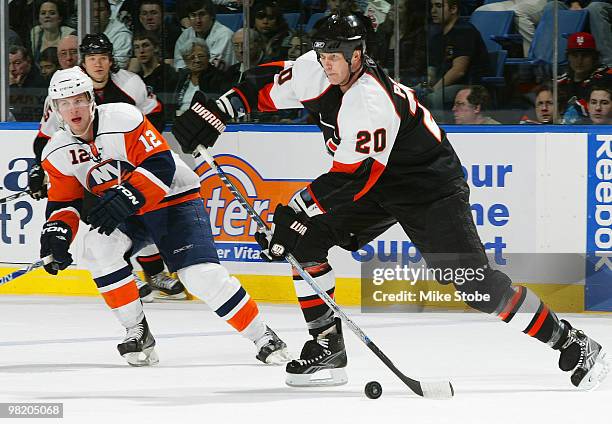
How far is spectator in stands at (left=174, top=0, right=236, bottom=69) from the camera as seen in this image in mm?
6379

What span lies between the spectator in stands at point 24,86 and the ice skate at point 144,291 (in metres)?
0.98

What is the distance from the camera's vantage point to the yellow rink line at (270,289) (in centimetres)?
578

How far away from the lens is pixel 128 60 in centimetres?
643

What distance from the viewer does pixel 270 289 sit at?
20.0 ft

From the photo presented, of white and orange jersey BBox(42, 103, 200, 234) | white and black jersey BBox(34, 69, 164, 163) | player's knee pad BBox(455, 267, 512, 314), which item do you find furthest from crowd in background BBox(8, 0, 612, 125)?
player's knee pad BBox(455, 267, 512, 314)

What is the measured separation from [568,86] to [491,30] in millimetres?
412

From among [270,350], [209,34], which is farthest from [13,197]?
[270,350]

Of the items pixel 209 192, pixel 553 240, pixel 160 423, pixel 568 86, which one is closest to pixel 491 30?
pixel 568 86

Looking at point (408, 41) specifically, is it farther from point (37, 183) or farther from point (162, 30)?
point (37, 183)

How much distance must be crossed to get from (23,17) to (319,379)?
3061 mm

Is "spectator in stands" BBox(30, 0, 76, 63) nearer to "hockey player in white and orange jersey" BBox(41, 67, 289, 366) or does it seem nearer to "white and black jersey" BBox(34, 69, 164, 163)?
"white and black jersey" BBox(34, 69, 164, 163)

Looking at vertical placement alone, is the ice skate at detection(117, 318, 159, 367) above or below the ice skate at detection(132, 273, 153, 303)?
above

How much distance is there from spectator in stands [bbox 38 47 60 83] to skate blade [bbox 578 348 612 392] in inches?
131

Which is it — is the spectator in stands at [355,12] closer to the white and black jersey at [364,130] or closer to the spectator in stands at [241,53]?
the spectator in stands at [241,53]
